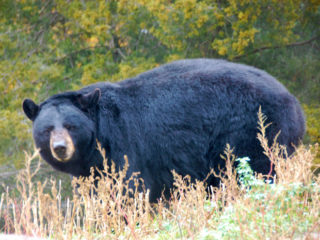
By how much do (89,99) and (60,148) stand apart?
28.3 inches

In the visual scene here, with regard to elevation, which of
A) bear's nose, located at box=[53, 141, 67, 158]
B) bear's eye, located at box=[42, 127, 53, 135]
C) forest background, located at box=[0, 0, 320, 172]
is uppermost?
forest background, located at box=[0, 0, 320, 172]

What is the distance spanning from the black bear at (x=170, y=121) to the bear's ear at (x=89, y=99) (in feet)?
0.04

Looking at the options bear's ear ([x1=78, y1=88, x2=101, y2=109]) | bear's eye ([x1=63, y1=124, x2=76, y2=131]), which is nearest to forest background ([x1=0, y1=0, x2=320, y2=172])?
bear's ear ([x1=78, y1=88, x2=101, y2=109])

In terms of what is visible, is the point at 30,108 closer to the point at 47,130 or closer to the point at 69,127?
the point at 47,130

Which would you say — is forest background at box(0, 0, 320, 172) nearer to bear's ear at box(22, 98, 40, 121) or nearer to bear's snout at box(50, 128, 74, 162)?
bear's ear at box(22, 98, 40, 121)

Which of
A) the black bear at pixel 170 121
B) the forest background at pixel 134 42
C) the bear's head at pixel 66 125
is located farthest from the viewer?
the forest background at pixel 134 42

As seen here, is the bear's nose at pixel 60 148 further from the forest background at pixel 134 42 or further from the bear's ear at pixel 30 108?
the forest background at pixel 134 42

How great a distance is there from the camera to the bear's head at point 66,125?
18.5ft

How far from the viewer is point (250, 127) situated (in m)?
5.89

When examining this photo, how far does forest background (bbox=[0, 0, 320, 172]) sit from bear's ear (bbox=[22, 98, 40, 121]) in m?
4.77

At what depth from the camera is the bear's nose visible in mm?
5457

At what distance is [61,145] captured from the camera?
5.46m

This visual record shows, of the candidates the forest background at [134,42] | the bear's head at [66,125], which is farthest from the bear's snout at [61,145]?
the forest background at [134,42]

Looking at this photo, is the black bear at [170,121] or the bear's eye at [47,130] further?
the black bear at [170,121]
